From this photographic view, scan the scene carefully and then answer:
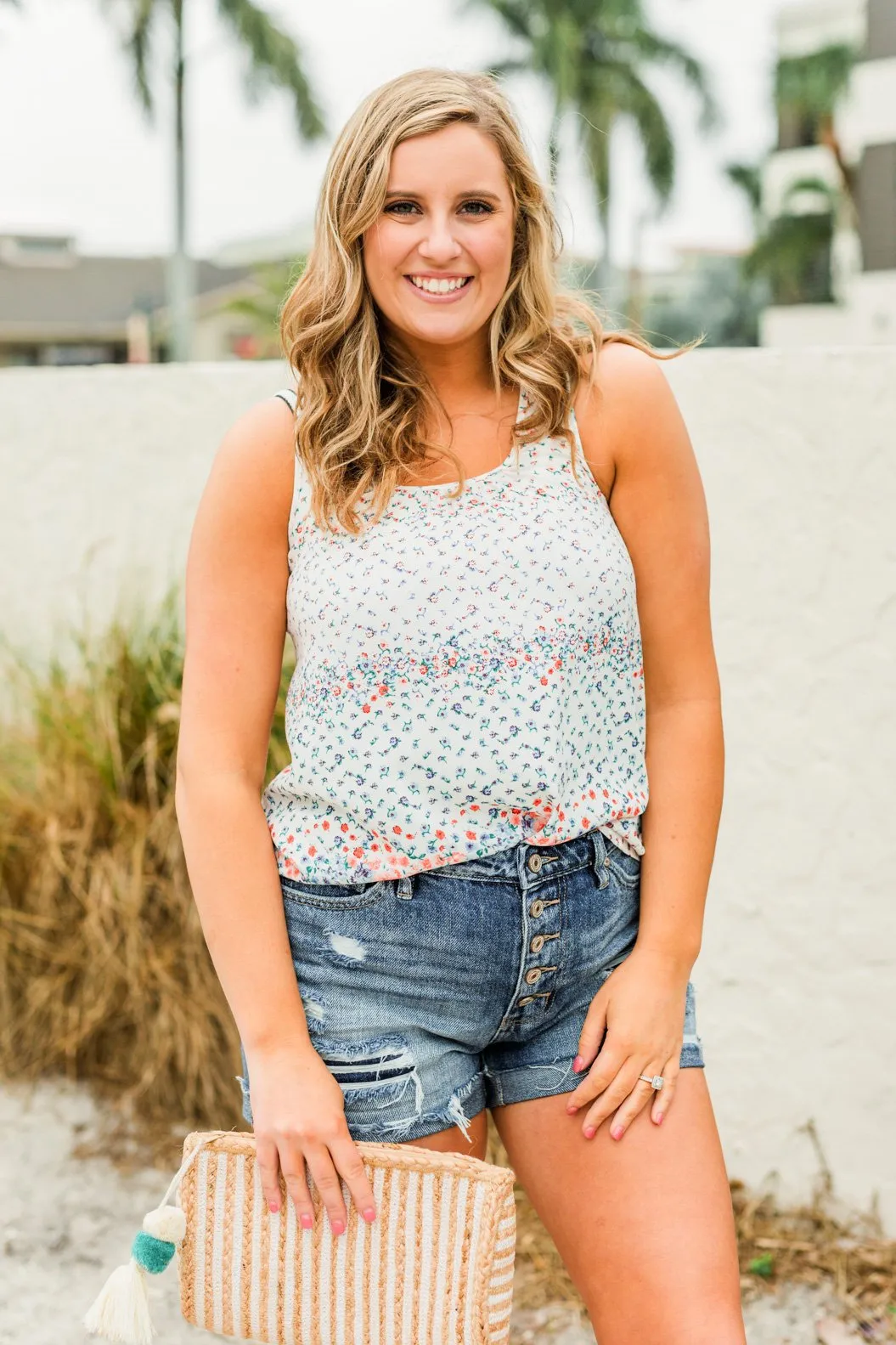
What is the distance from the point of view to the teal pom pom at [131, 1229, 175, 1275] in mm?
1521

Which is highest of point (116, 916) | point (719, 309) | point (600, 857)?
point (719, 309)

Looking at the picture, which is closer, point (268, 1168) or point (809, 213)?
point (268, 1168)

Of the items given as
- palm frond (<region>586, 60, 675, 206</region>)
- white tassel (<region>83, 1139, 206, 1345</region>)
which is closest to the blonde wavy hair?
white tassel (<region>83, 1139, 206, 1345</region>)

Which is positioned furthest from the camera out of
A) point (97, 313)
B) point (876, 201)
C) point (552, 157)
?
point (97, 313)

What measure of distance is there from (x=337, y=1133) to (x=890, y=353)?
1.89 metres

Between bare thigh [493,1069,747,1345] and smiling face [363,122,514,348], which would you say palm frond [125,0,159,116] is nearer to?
smiling face [363,122,514,348]

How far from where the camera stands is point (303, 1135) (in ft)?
4.81

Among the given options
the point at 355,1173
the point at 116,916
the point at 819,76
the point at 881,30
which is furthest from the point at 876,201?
the point at 355,1173

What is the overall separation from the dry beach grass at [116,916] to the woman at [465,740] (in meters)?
1.45

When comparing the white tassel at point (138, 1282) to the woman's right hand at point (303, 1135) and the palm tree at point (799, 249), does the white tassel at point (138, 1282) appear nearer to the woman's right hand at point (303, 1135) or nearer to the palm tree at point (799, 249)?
the woman's right hand at point (303, 1135)

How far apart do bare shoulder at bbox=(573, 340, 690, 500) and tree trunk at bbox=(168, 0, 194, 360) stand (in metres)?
25.3

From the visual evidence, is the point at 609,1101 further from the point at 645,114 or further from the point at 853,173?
the point at 645,114

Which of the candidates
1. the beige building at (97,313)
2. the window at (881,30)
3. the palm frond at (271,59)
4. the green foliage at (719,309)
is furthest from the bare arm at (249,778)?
the beige building at (97,313)

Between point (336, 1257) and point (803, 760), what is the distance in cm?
165
